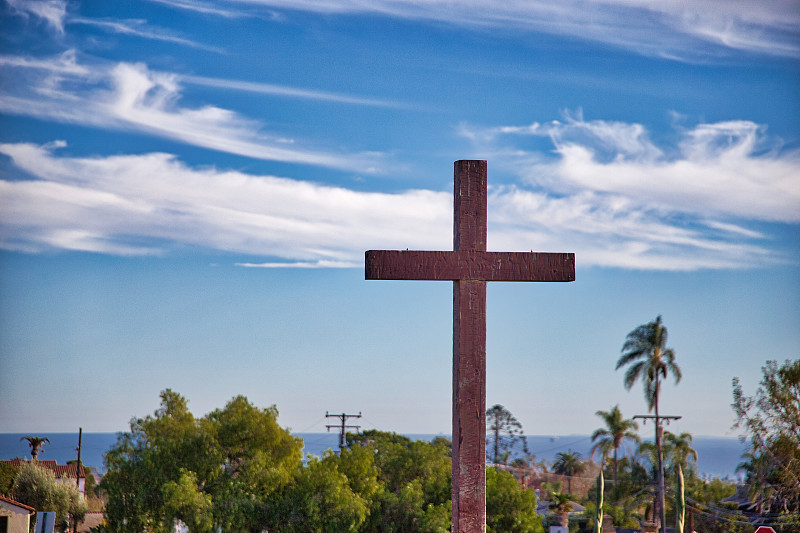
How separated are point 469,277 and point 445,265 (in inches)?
8.4

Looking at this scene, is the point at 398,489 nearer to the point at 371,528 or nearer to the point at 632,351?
the point at 371,528

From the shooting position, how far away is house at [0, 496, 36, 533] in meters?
33.8

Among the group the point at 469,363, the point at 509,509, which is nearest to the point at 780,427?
the point at 509,509

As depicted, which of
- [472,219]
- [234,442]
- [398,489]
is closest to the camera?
[472,219]

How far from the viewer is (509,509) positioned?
95.5 ft

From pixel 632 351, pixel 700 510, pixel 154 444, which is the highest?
pixel 632 351

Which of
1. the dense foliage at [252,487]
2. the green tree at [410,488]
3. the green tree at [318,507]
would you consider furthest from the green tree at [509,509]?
the green tree at [318,507]

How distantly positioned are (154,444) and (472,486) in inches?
885

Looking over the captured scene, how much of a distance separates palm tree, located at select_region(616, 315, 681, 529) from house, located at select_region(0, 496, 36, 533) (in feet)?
107

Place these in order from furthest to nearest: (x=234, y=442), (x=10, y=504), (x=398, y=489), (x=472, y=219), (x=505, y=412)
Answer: (x=505, y=412) < (x=10, y=504) < (x=398, y=489) < (x=234, y=442) < (x=472, y=219)

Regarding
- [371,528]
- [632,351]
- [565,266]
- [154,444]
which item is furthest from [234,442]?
[632,351]

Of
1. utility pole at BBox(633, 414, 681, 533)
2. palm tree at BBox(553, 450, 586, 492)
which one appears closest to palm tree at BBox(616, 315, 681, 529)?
utility pole at BBox(633, 414, 681, 533)

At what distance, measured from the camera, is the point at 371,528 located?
28.5 metres

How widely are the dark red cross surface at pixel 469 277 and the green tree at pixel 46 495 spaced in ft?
127
